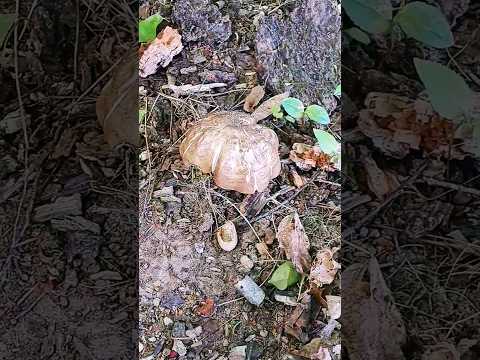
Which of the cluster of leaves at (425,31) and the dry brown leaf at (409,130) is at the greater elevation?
the cluster of leaves at (425,31)

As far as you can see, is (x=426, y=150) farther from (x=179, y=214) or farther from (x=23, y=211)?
(x=23, y=211)

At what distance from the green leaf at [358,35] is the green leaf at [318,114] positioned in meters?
0.11

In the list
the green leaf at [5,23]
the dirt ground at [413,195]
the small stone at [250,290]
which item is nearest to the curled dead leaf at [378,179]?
the dirt ground at [413,195]

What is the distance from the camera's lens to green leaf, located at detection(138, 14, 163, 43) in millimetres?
833

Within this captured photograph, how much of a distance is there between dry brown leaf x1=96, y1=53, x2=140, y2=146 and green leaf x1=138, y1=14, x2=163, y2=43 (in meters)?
0.03

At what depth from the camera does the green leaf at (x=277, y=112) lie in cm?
84

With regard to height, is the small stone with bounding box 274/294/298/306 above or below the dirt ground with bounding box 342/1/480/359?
below

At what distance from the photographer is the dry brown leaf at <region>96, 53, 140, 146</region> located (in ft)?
2.69

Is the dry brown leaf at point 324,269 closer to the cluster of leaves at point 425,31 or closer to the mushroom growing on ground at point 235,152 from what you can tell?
the mushroom growing on ground at point 235,152

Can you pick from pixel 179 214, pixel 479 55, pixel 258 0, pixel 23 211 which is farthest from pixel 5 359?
pixel 479 55

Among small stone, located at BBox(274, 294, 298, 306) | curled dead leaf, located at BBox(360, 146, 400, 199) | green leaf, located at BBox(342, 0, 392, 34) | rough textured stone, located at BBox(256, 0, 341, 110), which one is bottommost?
small stone, located at BBox(274, 294, 298, 306)

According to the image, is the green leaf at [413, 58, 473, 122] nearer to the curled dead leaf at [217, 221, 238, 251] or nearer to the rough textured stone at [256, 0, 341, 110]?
the rough textured stone at [256, 0, 341, 110]

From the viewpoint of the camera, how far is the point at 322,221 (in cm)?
82

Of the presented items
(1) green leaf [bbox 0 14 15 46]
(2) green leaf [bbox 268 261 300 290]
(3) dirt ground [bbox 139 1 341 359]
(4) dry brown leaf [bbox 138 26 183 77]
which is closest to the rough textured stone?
(3) dirt ground [bbox 139 1 341 359]
